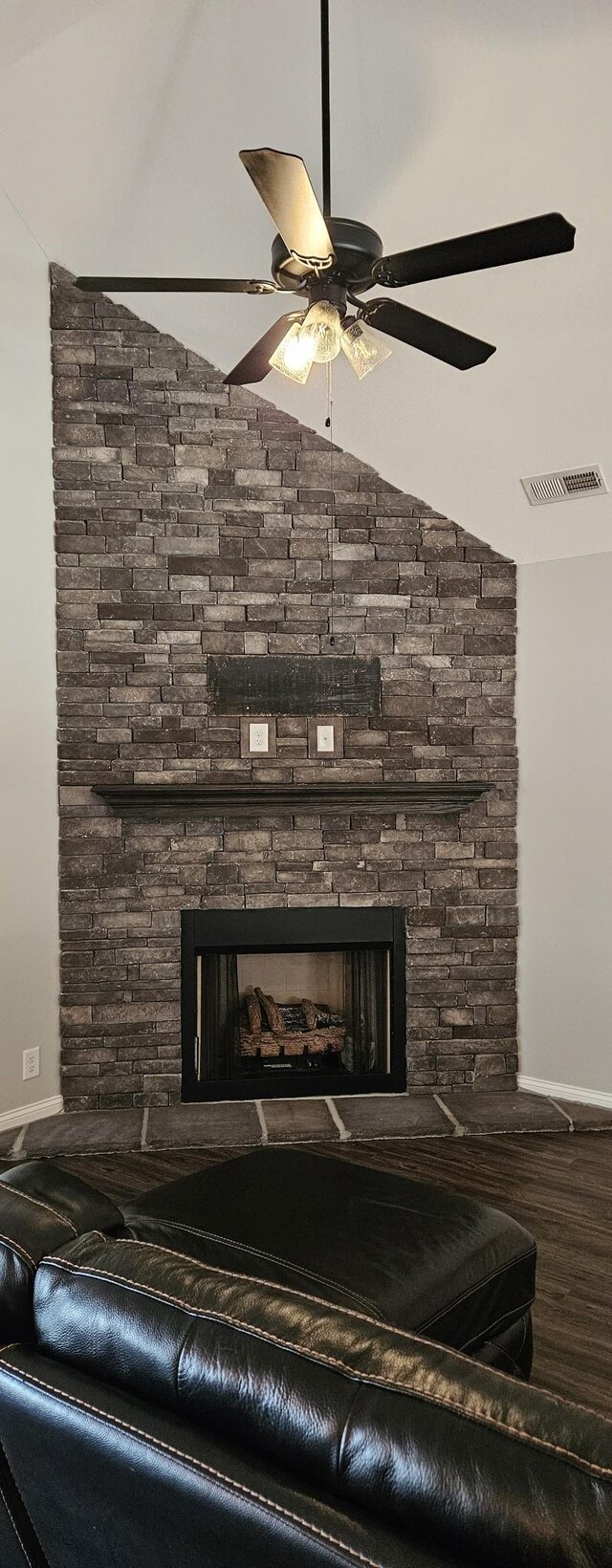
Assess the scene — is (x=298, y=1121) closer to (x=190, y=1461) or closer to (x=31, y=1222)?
(x=31, y=1222)

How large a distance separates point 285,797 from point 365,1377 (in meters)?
3.39

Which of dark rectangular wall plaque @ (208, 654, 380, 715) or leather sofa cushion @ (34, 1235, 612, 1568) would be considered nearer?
leather sofa cushion @ (34, 1235, 612, 1568)

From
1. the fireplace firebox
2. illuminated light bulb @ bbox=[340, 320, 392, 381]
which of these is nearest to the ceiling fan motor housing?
illuminated light bulb @ bbox=[340, 320, 392, 381]

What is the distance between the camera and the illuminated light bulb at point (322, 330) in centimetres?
252

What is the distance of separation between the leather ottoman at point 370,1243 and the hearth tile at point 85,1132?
1.59 m

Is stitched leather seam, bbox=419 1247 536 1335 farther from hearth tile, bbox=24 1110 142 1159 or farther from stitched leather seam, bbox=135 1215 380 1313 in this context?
hearth tile, bbox=24 1110 142 1159

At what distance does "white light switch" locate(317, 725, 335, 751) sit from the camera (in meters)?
4.31

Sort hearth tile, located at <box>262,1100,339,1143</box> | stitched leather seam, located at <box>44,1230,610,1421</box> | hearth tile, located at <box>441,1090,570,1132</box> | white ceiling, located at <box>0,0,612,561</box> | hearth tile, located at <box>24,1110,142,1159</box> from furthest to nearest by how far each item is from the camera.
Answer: hearth tile, located at <box>441,1090,570,1132</box>, hearth tile, located at <box>262,1100,339,1143</box>, hearth tile, located at <box>24,1110,142,1159</box>, white ceiling, located at <box>0,0,612,561</box>, stitched leather seam, located at <box>44,1230,610,1421</box>

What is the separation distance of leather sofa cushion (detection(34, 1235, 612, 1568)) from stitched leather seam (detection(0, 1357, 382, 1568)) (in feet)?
0.12

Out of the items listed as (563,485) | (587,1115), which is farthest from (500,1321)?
(563,485)

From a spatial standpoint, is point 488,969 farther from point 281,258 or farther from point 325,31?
point 325,31

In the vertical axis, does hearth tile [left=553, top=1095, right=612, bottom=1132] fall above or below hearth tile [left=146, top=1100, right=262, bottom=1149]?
below

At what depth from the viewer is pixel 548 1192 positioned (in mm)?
3410

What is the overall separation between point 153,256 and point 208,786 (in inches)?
77.9
